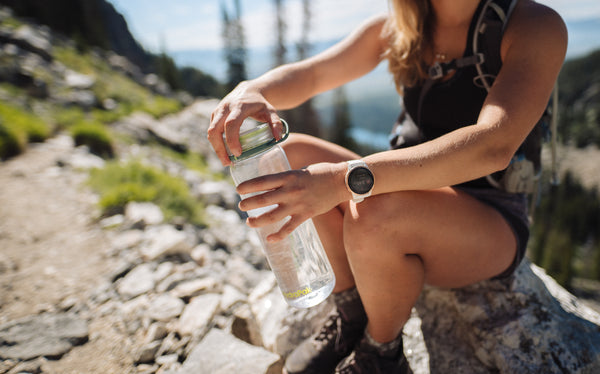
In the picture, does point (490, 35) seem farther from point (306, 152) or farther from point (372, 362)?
point (372, 362)

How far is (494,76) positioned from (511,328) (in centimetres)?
143

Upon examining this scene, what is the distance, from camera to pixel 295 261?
5.58 feet

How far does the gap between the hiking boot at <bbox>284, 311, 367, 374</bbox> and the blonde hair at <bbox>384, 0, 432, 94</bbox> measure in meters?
1.60

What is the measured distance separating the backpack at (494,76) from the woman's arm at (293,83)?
0.59 meters

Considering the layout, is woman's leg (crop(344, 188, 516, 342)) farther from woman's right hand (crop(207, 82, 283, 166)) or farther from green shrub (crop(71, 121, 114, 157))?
green shrub (crop(71, 121, 114, 157))

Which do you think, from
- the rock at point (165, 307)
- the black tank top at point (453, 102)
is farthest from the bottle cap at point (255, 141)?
the rock at point (165, 307)

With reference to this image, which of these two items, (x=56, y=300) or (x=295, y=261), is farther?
(x=56, y=300)

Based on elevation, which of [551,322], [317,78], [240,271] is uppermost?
[317,78]

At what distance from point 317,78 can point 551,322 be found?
6.81ft

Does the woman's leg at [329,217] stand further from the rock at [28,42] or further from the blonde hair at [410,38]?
the rock at [28,42]

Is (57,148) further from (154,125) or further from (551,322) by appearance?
(551,322)

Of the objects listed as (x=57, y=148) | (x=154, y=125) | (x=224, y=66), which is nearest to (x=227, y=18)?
(x=224, y=66)

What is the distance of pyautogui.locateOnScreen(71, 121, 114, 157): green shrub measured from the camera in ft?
21.9

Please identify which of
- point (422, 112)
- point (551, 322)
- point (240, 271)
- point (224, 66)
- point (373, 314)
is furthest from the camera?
point (224, 66)
